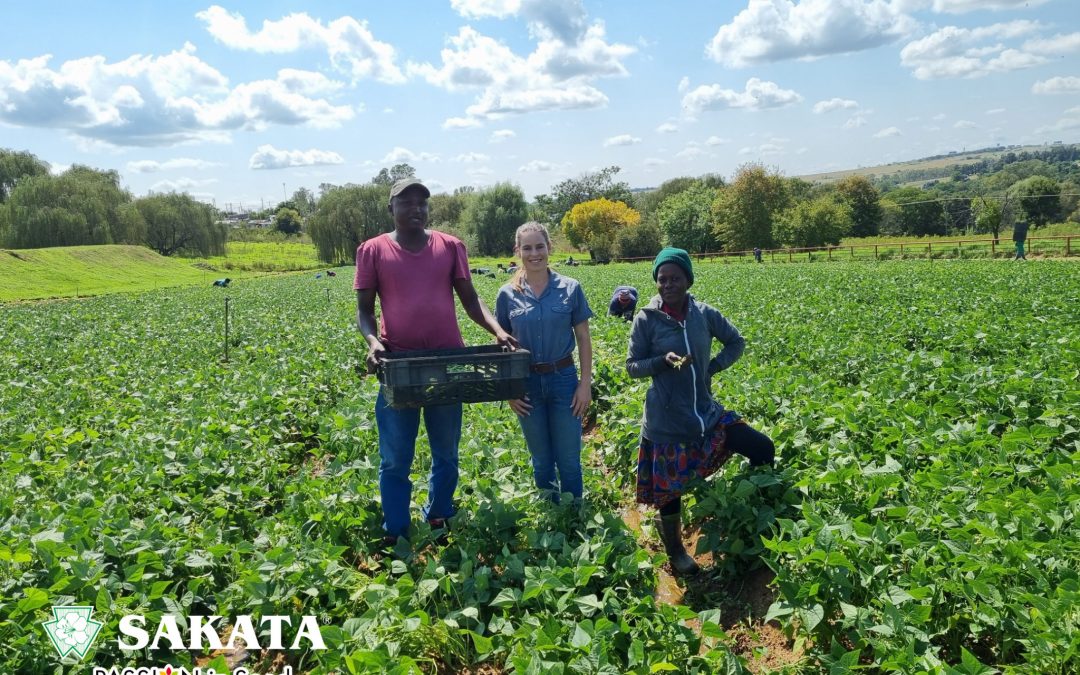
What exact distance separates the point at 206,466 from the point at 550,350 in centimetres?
301

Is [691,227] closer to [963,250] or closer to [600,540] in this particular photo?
[963,250]

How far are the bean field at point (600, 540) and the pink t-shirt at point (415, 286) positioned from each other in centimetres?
119

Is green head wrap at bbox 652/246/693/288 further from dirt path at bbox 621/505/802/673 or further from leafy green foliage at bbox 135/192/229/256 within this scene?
leafy green foliage at bbox 135/192/229/256

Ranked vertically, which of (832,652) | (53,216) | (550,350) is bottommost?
(832,652)

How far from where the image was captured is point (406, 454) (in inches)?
166

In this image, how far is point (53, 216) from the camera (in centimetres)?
5644

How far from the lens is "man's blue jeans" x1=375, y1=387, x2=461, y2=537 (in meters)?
4.18

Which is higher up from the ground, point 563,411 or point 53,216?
point 53,216

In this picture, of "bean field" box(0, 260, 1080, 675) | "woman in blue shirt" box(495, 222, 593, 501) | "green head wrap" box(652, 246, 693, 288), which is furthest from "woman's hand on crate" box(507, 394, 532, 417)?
"green head wrap" box(652, 246, 693, 288)

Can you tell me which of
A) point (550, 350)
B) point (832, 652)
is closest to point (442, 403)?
point (550, 350)

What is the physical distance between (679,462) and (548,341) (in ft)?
3.69

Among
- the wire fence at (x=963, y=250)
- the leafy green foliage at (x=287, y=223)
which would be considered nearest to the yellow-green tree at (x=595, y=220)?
the wire fence at (x=963, y=250)

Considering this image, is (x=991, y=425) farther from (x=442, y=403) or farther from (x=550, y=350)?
(x=442, y=403)

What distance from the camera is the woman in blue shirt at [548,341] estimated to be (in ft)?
13.9
